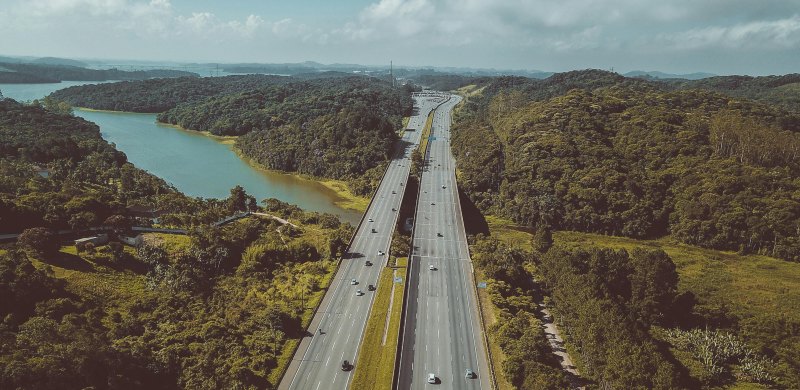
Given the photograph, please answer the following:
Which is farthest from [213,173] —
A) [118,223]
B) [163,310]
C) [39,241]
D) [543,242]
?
[543,242]

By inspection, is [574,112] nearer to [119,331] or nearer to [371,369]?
[371,369]

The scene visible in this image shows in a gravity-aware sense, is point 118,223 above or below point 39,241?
above

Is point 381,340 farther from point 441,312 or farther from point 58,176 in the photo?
point 58,176

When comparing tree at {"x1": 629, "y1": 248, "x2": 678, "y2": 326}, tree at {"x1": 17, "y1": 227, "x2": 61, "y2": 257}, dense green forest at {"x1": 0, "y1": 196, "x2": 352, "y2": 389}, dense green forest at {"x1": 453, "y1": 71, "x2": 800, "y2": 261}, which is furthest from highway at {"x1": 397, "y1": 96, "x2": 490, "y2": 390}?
tree at {"x1": 17, "y1": 227, "x2": 61, "y2": 257}

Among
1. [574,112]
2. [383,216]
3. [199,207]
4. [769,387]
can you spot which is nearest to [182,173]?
[199,207]

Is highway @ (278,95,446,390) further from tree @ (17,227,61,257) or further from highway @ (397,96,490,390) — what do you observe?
tree @ (17,227,61,257)
